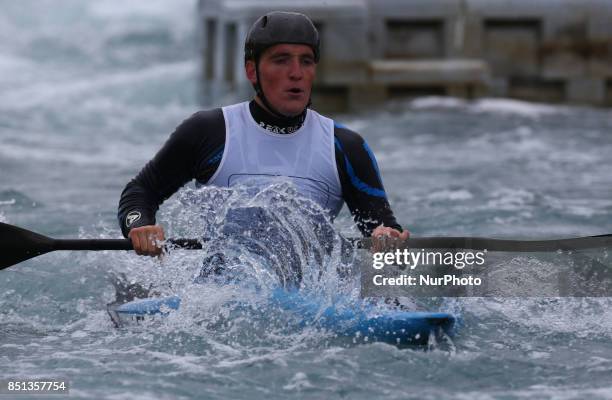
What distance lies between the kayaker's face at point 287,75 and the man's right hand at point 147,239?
2.52 feet


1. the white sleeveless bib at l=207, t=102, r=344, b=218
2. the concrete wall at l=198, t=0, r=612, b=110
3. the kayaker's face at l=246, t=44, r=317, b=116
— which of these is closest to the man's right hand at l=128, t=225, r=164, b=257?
the white sleeveless bib at l=207, t=102, r=344, b=218

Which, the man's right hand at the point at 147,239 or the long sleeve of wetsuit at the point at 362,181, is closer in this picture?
the man's right hand at the point at 147,239

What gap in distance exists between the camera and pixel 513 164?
10.4 meters

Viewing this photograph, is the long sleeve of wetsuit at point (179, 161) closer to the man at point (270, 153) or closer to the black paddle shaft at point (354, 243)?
the man at point (270, 153)

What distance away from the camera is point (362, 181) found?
517 centimetres

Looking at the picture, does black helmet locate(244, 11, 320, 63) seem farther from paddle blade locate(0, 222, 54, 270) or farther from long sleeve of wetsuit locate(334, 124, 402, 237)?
paddle blade locate(0, 222, 54, 270)

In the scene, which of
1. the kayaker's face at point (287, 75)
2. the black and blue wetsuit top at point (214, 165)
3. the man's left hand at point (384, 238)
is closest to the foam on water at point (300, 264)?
the black and blue wetsuit top at point (214, 165)

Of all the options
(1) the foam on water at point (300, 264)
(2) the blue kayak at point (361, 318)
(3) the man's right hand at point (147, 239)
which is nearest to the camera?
(1) the foam on water at point (300, 264)

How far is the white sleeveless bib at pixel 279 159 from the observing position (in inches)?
204

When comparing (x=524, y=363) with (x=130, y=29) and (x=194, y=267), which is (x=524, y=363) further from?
(x=130, y=29)

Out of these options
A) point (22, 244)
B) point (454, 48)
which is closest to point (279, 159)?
point (22, 244)

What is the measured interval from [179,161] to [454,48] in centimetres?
901

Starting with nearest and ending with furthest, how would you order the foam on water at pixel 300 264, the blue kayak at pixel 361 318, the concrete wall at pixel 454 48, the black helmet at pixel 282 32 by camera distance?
the foam on water at pixel 300 264, the blue kayak at pixel 361 318, the black helmet at pixel 282 32, the concrete wall at pixel 454 48

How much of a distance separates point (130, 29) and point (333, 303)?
21.1m
